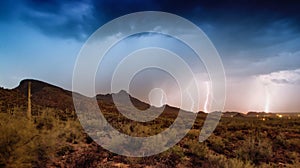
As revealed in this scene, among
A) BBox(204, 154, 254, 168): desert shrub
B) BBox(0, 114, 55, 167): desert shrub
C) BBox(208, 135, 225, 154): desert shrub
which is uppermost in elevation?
BBox(0, 114, 55, 167): desert shrub

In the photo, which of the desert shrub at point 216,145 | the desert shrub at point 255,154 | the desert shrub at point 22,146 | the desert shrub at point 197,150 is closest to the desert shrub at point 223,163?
the desert shrub at point 197,150

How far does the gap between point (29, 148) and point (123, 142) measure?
15.5 feet

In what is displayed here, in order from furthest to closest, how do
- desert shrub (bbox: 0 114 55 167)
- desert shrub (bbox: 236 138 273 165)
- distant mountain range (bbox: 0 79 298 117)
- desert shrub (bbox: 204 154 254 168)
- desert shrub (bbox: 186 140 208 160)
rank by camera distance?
distant mountain range (bbox: 0 79 298 117), desert shrub (bbox: 236 138 273 165), desert shrub (bbox: 186 140 208 160), desert shrub (bbox: 204 154 254 168), desert shrub (bbox: 0 114 55 167)

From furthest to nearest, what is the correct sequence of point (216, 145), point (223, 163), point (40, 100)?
point (40, 100)
point (216, 145)
point (223, 163)

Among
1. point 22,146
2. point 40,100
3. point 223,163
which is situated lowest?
point 223,163

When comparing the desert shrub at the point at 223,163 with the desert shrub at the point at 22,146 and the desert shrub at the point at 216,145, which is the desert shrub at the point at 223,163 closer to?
the desert shrub at the point at 216,145

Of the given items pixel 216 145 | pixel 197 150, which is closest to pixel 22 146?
pixel 197 150

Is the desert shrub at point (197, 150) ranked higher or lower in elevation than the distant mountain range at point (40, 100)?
lower

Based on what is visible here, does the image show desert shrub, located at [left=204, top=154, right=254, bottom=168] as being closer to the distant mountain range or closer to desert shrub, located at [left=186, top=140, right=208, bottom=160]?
desert shrub, located at [left=186, top=140, right=208, bottom=160]

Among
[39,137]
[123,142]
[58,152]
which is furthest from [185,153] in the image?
[39,137]

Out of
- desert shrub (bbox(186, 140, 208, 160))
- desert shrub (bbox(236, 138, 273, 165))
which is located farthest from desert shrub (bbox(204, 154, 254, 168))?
desert shrub (bbox(236, 138, 273, 165))

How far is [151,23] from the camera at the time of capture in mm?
17297

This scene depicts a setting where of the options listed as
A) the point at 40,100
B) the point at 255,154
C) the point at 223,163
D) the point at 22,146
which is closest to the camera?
the point at 22,146

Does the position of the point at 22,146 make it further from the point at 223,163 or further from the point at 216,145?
the point at 216,145
